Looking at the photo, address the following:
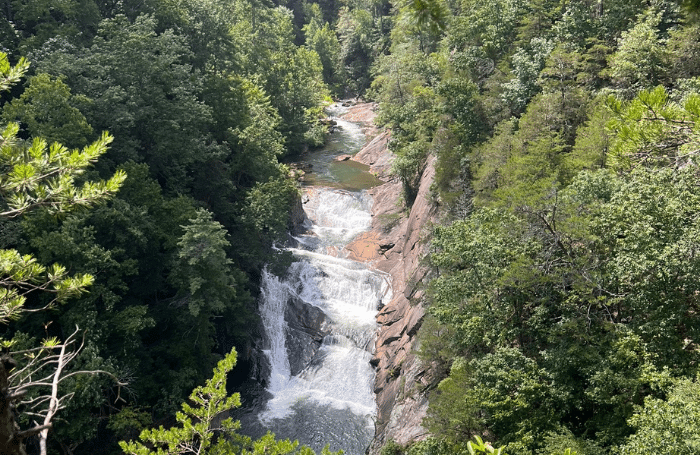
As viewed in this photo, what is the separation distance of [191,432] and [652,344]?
938cm

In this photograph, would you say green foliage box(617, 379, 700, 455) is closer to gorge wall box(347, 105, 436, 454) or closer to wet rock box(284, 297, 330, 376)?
gorge wall box(347, 105, 436, 454)

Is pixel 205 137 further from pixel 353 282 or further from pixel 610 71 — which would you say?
pixel 610 71

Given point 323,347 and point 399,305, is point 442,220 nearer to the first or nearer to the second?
point 399,305

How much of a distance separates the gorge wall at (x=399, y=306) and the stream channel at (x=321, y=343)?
2.71 feet

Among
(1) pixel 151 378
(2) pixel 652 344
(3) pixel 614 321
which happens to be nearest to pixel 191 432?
(2) pixel 652 344

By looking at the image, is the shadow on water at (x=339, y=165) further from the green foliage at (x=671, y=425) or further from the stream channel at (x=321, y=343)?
the green foliage at (x=671, y=425)

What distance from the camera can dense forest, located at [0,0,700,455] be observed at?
773cm

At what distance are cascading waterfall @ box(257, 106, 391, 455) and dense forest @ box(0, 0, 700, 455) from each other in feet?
7.00

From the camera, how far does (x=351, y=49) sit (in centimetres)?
7569

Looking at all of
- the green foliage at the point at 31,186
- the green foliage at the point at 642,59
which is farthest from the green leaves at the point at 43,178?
the green foliage at the point at 642,59

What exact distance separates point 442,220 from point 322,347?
9029 millimetres

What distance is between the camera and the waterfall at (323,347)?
68.4 feet

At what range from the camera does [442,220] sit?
77.3 feet

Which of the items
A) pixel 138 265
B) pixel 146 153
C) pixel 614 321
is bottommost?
pixel 138 265
